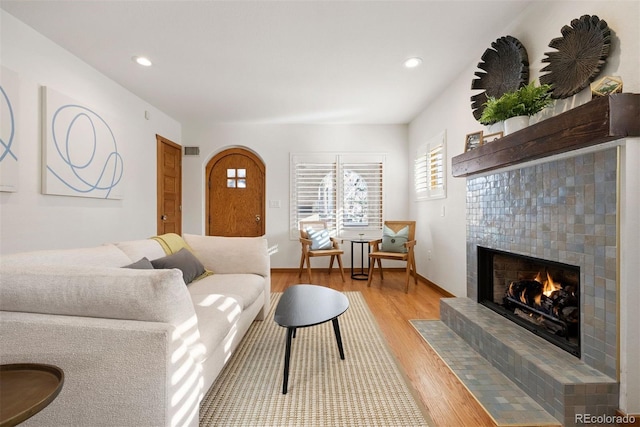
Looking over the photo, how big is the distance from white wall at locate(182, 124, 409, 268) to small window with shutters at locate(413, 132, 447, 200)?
0.49m

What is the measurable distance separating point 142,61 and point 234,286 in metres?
2.31

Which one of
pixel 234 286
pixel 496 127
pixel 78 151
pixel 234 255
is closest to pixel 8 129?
pixel 78 151

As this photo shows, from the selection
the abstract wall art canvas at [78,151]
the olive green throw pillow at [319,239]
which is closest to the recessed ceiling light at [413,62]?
the olive green throw pillow at [319,239]

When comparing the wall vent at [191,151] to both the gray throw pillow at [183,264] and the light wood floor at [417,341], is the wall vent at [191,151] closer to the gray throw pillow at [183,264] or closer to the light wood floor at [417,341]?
the light wood floor at [417,341]

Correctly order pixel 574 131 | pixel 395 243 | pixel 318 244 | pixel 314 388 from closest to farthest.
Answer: pixel 574 131 < pixel 314 388 < pixel 395 243 < pixel 318 244

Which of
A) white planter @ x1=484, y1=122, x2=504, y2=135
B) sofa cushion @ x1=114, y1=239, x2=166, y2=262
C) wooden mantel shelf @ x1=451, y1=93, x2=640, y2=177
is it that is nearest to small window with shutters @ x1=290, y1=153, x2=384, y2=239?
sofa cushion @ x1=114, y1=239, x2=166, y2=262

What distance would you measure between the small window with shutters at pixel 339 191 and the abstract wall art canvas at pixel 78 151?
247 cm

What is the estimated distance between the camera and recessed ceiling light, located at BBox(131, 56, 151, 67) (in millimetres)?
2717

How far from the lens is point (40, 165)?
7.64 feet

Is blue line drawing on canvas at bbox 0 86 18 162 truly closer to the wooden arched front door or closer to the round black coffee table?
the round black coffee table

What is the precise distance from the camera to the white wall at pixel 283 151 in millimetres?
4836

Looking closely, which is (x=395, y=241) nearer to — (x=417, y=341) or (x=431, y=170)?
(x=431, y=170)

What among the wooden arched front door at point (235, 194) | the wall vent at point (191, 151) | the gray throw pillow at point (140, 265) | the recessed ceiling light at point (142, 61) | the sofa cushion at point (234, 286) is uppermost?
the recessed ceiling light at point (142, 61)

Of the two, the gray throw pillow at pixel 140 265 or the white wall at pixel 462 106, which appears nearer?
the white wall at pixel 462 106
